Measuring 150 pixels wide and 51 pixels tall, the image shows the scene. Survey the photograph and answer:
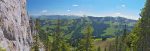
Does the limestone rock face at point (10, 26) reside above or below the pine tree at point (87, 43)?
above

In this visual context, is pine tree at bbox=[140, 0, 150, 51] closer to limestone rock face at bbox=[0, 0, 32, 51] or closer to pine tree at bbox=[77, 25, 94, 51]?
pine tree at bbox=[77, 25, 94, 51]

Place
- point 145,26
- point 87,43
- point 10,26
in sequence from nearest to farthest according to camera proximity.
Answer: point 10,26 < point 145,26 < point 87,43

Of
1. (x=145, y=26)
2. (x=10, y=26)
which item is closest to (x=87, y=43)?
(x=145, y=26)

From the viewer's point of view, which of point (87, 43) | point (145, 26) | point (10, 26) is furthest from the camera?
point (87, 43)

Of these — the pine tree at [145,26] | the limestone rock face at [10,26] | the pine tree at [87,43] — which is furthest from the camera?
the pine tree at [87,43]

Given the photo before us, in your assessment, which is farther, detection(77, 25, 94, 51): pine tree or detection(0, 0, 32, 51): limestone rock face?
detection(77, 25, 94, 51): pine tree

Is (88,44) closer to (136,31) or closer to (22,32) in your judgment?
(136,31)

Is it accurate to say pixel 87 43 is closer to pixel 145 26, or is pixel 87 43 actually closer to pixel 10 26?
pixel 145 26

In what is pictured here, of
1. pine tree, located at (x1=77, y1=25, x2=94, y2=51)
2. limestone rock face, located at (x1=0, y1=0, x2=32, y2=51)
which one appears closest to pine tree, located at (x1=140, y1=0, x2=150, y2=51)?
pine tree, located at (x1=77, y1=25, x2=94, y2=51)

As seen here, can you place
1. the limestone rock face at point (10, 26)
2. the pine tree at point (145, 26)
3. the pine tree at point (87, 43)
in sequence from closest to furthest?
the limestone rock face at point (10, 26) → the pine tree at point (145, 26) → the pine tree at point (87, 43)

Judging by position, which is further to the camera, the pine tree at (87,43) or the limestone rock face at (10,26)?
the pine tree at (87,43)

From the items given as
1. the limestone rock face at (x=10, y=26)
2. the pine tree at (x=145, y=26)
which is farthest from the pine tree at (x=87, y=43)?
the limestone rock face at (x=10, y=26)

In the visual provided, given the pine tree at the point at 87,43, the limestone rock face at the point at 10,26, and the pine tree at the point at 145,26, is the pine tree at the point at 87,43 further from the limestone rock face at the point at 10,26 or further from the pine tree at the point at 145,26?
the limestone rock face at the point at 10,26
